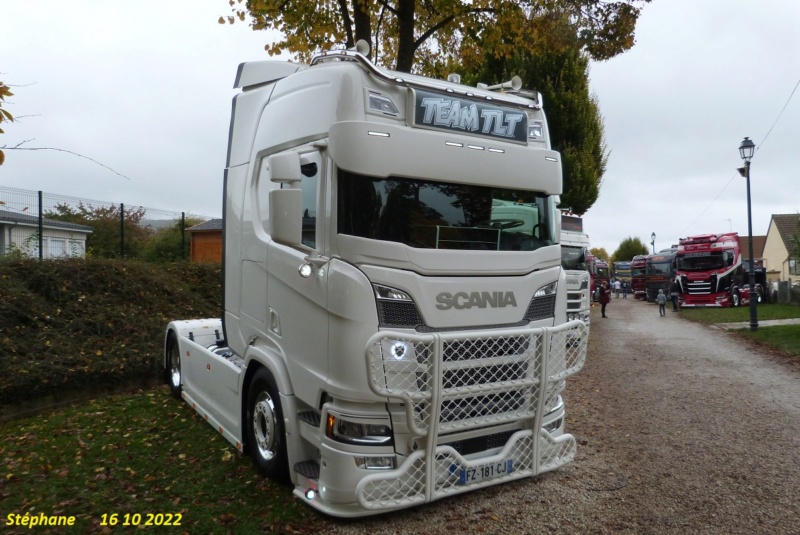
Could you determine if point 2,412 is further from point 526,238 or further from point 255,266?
point 526,238

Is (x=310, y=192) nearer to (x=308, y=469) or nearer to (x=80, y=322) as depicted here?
(x=308, y=469)

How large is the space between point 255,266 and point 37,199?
8.30m

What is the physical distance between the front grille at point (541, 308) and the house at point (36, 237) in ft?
30.2

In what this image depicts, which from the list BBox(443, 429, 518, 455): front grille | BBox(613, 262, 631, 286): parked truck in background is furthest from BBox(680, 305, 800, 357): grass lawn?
BBox(613, 262, 631, 286): parked truck in background

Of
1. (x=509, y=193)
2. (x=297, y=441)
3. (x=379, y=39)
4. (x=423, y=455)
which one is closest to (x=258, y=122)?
(x=509, y=193)

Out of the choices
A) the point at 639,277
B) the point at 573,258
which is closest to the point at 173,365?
the point at 573,258

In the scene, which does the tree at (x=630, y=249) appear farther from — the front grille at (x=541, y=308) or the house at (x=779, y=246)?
the front grille at (x=541, y=308)

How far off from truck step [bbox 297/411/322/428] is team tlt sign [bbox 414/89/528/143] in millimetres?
2353

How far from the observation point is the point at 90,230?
42.0 feet

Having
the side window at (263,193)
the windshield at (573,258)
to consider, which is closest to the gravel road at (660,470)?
the side window at (263,193)

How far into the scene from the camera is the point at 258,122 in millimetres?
5648

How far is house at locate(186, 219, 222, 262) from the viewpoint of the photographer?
14.5m

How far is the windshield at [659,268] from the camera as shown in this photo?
124 feet

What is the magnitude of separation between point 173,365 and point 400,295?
205 inches
